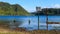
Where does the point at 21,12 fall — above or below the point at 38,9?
below

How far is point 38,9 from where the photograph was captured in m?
24.0

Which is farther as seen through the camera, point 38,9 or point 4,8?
point 4,8

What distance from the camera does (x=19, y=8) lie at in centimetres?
17125

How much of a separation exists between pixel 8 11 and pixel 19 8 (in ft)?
33.4

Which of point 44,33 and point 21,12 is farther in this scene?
point 21,12

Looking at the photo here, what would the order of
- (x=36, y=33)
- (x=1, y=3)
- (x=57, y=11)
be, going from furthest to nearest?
1. (x=1, y=3)
2. (x=57, y=11)
3. (x=36, y=33)

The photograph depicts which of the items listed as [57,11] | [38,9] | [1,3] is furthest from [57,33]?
[1,3]

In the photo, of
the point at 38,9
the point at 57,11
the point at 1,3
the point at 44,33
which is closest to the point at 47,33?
the point at 44,33

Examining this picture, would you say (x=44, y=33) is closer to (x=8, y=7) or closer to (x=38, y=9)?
(x=38, y=9)

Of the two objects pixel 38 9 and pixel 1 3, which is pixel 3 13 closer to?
pixel 1 3

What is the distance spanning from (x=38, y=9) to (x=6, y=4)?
15468 centimetres

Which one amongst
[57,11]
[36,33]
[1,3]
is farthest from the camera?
[1,3]

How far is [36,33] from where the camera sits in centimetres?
2270

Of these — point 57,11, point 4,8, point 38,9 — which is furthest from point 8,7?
point 38,9
